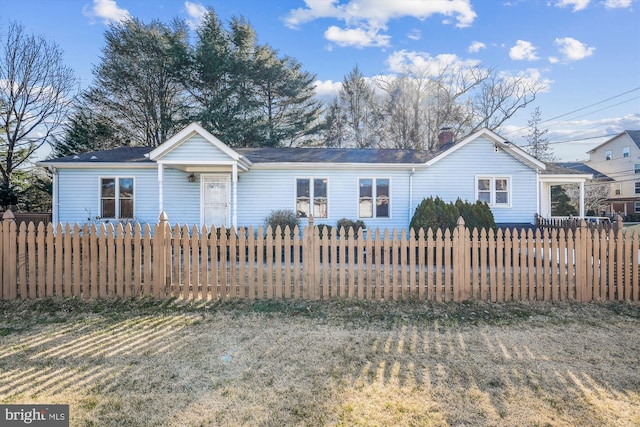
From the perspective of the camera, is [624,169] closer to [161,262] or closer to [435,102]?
[435,102]

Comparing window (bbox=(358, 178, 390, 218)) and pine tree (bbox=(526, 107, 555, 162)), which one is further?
pine tree (bbox=(526, 107, 555, 162))

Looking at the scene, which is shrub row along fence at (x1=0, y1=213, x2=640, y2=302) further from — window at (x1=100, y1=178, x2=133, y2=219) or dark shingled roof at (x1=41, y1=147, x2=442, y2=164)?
dark shingled roof at (x1=41, y1=147, x2=442, y2=164)

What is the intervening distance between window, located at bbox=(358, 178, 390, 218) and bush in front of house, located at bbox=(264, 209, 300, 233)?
2.86m

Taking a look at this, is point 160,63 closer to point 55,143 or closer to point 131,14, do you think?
point 131,14

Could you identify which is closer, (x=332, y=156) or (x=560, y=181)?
(x=332, y=156)

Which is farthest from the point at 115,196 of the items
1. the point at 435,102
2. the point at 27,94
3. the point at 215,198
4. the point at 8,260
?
the point at 435,102

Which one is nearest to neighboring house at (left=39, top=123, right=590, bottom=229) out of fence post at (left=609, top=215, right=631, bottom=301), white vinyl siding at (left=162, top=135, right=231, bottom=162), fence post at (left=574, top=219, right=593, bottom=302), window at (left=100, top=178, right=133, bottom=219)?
window at (left=100, top=178, right=133, bottom=219)

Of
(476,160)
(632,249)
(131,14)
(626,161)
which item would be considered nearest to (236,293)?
(632,249)

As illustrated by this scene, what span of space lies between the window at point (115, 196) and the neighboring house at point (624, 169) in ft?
149

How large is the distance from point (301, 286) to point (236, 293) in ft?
3.79

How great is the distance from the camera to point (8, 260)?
5.80 metres

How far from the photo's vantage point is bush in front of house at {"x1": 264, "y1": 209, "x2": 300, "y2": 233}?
13.2 meters

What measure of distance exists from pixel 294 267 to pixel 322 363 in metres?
2.48

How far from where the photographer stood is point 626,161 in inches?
1564
